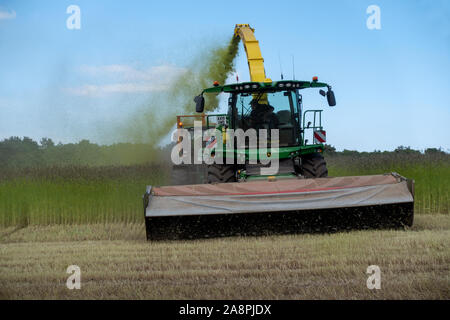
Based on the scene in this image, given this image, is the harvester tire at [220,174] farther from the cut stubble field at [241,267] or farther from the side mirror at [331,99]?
the side mirror at [331,99]

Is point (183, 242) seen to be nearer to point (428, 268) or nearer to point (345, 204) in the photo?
point (345, 204)

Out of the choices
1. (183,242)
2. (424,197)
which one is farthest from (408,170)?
(183,242)

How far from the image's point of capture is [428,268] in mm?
4852

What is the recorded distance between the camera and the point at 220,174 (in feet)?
26.1

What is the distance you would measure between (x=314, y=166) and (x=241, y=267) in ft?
11.4

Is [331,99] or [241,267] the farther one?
[331,99]

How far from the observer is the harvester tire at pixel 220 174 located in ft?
26.1

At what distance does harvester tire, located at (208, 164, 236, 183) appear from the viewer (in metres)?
7.94
